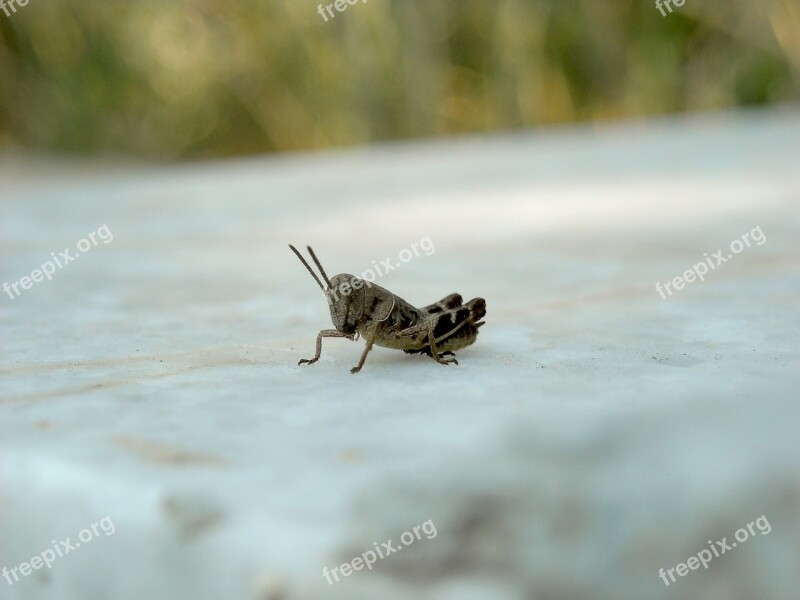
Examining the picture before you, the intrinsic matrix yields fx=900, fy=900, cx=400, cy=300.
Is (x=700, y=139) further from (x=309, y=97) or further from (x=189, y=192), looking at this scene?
(x=309, y=97)

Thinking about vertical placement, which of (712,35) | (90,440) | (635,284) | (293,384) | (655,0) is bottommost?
(712,35)

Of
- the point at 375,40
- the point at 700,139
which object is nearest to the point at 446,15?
the point at 375,40

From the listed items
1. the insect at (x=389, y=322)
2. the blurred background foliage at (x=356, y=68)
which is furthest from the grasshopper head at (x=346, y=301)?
the blurred background foliage at (x=356, y=68)

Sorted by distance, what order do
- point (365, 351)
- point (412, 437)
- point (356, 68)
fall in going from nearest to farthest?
point (412, 437) → point (365, 351) → point (356, 68)

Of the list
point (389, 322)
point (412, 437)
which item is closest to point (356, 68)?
point (389, 322)

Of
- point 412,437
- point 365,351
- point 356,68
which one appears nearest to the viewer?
point 412,437

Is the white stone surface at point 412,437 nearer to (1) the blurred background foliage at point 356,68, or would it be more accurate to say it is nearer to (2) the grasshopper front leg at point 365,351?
(2) the grasshopper front leg at point 365,351

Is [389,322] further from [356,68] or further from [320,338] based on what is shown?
[356,68]
